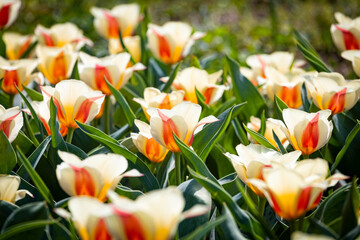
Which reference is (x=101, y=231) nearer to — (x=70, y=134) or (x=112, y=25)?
(x=70, y=134)

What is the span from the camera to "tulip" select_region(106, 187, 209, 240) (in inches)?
24.2

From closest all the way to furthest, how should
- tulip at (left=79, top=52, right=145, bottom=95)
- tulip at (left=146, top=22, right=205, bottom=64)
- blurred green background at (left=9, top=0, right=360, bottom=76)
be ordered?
tulip at (left=79, top=52, right=145, bottom=95) → tulip at (left=146, top=22, right=205, bottom=64) → blurred green background at (left=9, top=0, right=360, bottom=76)

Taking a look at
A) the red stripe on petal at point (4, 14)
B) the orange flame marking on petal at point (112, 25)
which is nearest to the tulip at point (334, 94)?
the orange flame marking on petal at point (112, 25)


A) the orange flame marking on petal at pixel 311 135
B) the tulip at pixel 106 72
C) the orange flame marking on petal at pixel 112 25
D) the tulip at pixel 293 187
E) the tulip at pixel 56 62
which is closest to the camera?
the tulip at pixel 293 187

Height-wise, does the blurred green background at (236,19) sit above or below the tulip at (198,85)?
below

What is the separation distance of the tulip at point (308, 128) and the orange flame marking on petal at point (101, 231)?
48cm

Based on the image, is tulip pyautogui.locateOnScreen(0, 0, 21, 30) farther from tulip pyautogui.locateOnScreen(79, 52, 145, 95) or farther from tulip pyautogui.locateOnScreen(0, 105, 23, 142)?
tulip pyautogui.locateOnScreen(0, 105, 23, 142)

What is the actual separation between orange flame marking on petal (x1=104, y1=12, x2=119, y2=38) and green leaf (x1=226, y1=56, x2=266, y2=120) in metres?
0.64

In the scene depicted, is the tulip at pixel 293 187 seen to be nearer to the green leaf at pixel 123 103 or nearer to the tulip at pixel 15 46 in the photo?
the green leaf at pixel 123 103

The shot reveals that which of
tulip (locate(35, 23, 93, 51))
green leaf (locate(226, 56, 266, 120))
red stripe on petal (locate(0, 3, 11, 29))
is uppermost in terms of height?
red stripe on petal (locate(0, 3, 11, 29))

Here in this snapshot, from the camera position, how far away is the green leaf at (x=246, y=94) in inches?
58.2

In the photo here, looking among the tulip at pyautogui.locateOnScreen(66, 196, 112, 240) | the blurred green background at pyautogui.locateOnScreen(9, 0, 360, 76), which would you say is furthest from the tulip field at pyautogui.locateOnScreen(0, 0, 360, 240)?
the blurred green background at pyautogui.locateOnScreen(9, 0, 360, 76)

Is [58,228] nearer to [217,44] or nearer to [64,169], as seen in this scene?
[64,169]

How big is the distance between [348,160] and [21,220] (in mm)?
877
